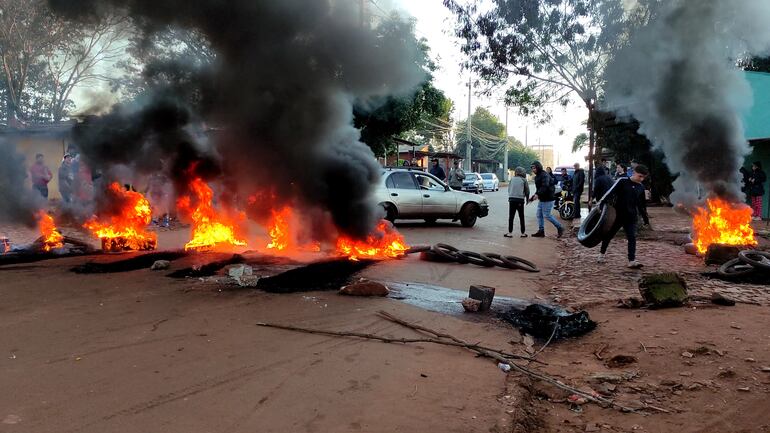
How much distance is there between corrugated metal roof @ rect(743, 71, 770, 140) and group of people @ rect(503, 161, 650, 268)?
5073 millimetres

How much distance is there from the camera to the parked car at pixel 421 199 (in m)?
13.1

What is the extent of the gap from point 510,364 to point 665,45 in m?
8.44

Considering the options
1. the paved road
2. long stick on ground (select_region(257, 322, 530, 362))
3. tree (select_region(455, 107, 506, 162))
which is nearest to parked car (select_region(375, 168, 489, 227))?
the paved road

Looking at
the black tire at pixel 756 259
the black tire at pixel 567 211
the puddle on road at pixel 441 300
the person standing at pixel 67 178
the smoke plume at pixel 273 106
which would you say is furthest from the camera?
the black tire at pixel 567 211

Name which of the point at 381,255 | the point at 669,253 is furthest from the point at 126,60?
the point at 669,253

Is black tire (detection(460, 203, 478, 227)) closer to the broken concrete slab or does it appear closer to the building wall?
the broken concrete slab

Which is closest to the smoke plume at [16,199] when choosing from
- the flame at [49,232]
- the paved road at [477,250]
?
the flame at [49,232]

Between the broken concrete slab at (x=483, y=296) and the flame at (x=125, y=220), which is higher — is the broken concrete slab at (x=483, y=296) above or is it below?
below

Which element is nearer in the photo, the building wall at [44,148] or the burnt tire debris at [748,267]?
the burnt tire debris at [748,267]

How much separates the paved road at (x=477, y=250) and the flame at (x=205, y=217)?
336 centimetres

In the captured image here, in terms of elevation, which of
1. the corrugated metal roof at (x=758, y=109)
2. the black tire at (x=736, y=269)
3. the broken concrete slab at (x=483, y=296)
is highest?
the corrugated metal roof at (x=758, y=109)

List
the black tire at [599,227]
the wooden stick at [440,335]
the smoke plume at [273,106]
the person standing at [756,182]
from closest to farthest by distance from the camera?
the wooden stick at [440,335] < the black tire at [599,227] < the smoke plume at [273,106] < the person standing at [756,182]

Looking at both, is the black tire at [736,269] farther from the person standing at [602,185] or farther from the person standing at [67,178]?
the person standing at [67,178]

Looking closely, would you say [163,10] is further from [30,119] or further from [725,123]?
[725,123]
